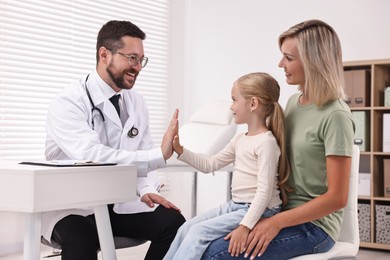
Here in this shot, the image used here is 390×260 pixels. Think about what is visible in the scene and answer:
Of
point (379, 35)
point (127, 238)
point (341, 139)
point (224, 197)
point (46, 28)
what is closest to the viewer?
point (341, 139)

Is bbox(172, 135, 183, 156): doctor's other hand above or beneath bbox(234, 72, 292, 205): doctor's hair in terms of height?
beneath

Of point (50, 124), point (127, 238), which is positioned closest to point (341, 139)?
point (127, 238)

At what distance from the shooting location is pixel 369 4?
4.64 meters

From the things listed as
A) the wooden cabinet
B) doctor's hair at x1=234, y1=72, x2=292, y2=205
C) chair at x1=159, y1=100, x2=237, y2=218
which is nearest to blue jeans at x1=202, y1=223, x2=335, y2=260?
doctor's hair at x1=234, y1=72, x2=292, y2=205

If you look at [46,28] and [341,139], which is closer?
[341,139]

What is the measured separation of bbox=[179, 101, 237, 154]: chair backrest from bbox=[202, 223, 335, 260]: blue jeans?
2.27 m

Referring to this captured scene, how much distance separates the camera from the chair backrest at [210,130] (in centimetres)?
407

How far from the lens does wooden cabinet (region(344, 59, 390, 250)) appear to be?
4.20 meters

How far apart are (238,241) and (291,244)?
152mm

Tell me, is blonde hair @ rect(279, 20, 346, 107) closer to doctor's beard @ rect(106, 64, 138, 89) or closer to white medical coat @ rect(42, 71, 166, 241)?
white medical coat @ rect(42, 71, 166, 241)

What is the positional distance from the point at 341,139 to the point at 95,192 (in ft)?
2.26

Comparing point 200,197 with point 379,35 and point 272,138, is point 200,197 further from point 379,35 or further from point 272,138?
point 272,138

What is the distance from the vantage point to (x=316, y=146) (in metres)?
1.74

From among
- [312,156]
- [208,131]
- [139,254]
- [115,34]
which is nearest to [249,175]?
[312,156]
